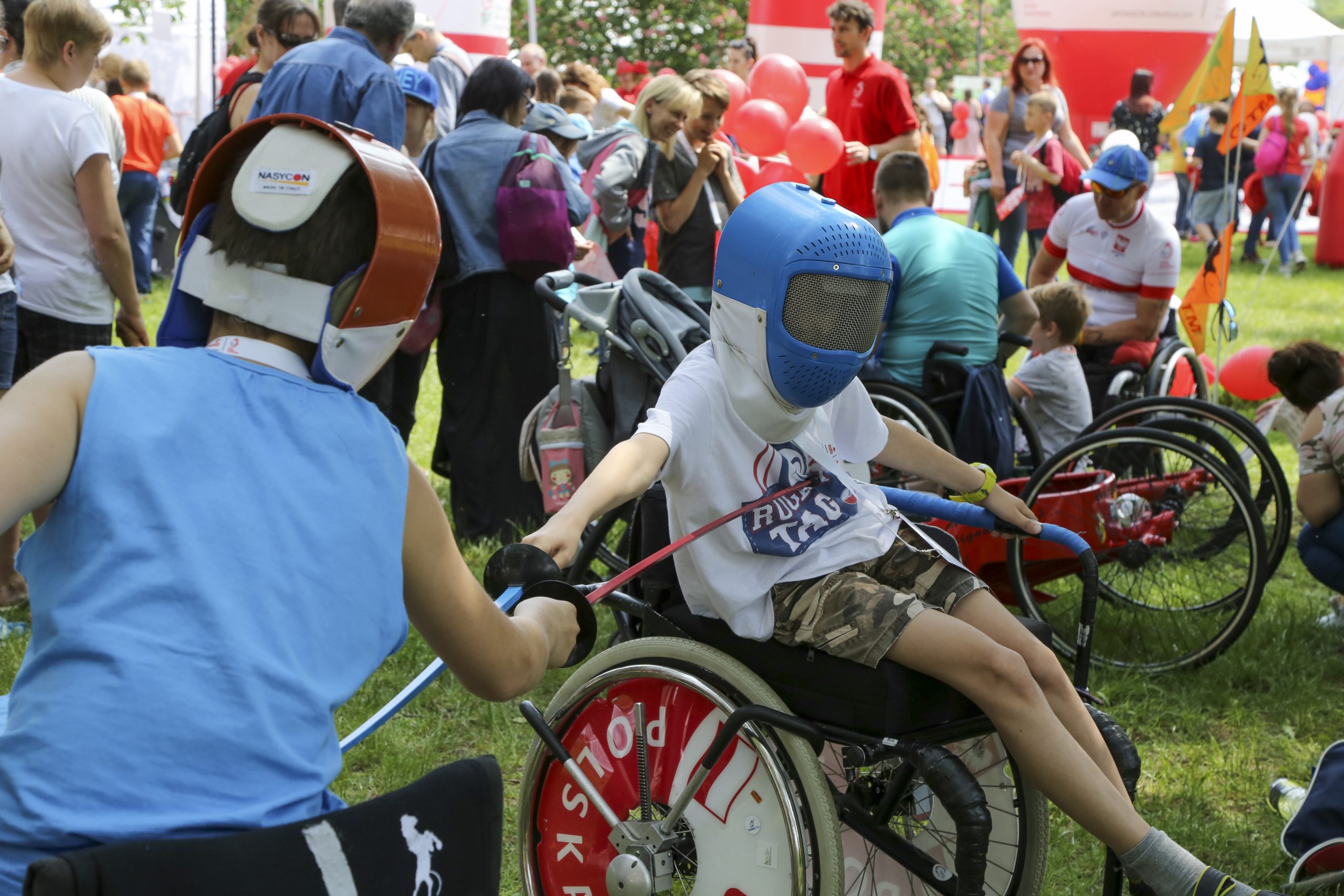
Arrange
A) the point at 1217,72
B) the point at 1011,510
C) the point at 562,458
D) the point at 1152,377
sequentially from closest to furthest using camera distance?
1. the point at 1011,510
2. the point at 562,458
3. the point at 1152,377
4. the point at 1217,72

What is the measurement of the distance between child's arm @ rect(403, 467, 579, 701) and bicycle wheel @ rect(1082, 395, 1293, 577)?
330 centimetres

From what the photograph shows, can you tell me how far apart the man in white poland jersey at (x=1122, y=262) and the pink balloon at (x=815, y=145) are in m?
2.11

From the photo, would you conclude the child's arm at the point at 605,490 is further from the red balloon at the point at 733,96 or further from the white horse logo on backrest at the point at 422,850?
the red balloon at the point at 733,96

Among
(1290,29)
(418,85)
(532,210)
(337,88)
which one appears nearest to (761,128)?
(418,85)

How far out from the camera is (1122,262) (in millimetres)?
6008

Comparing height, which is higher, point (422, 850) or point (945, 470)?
point (422, 850)

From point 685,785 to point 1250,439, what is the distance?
109 inches

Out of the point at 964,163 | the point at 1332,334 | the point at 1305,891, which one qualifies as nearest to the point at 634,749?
the point at 1305,891

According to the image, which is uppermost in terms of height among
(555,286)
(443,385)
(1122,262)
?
(555,286)

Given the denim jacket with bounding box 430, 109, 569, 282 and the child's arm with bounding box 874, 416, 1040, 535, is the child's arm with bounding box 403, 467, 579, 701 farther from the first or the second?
the denim jacket with bounding box 430, 109, 569, 282

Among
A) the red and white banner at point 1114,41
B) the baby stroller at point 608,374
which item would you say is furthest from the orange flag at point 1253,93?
the red and white banner at point 1114,41

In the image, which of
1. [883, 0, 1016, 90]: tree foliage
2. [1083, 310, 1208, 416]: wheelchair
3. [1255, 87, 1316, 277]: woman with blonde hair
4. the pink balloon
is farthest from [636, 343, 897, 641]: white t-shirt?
[883, 0, 1016, 90]: tree foliage

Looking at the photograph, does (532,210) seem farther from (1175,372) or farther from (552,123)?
(1175,372)

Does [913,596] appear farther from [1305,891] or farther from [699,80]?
[699,80]
